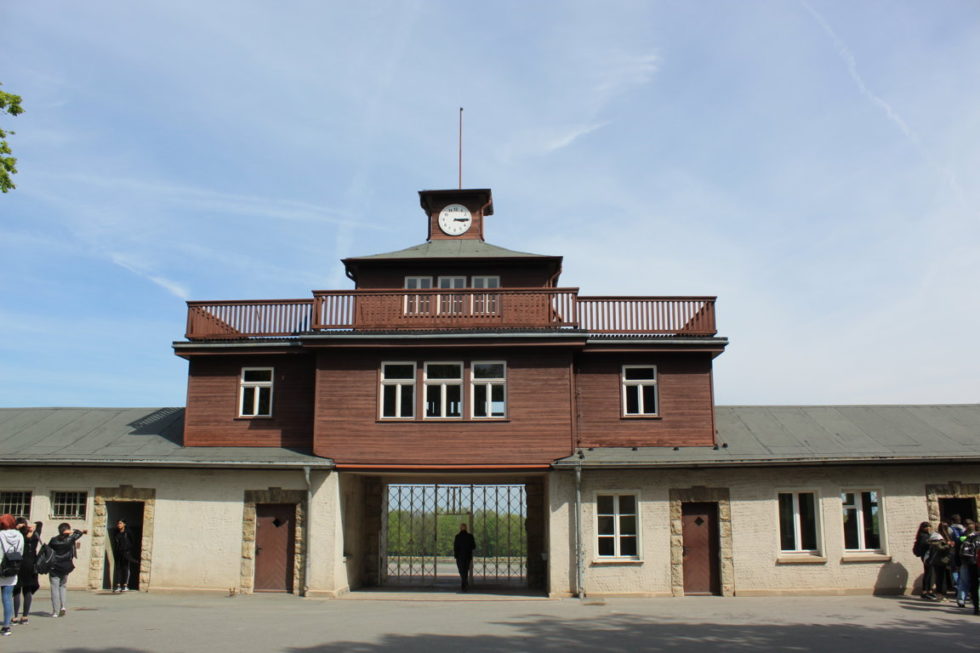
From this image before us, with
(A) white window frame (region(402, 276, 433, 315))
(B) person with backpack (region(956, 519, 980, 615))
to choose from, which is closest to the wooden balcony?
(A) white window frame (region(402, 276, 433, 315))

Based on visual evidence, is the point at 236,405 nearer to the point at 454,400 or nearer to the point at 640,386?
the point at 454,400

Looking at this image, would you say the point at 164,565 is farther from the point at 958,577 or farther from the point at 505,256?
the point at 958,577

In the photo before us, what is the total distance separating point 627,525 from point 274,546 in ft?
25.8

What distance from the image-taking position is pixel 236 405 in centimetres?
2102

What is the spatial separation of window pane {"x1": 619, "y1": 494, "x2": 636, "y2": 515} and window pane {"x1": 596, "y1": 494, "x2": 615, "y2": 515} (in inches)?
8.2

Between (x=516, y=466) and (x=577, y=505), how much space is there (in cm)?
158

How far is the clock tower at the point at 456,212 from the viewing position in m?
25.6

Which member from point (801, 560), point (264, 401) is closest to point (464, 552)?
point (264, 401)

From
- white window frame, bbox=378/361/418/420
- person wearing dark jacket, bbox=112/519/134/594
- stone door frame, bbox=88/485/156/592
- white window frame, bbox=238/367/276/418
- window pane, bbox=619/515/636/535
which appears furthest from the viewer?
white window frame, bbox=238/367/276/418

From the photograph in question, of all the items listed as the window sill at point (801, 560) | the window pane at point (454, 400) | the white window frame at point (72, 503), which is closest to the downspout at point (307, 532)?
the window pane at point (454, 400)

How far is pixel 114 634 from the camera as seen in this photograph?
12727 millimetres

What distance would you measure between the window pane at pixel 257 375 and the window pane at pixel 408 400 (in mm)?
3631

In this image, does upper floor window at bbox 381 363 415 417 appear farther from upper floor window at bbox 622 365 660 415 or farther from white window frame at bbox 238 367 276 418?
upper floor window at bbox 622 365 660 415

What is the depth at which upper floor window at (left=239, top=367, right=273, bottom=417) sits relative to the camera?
2106cm
